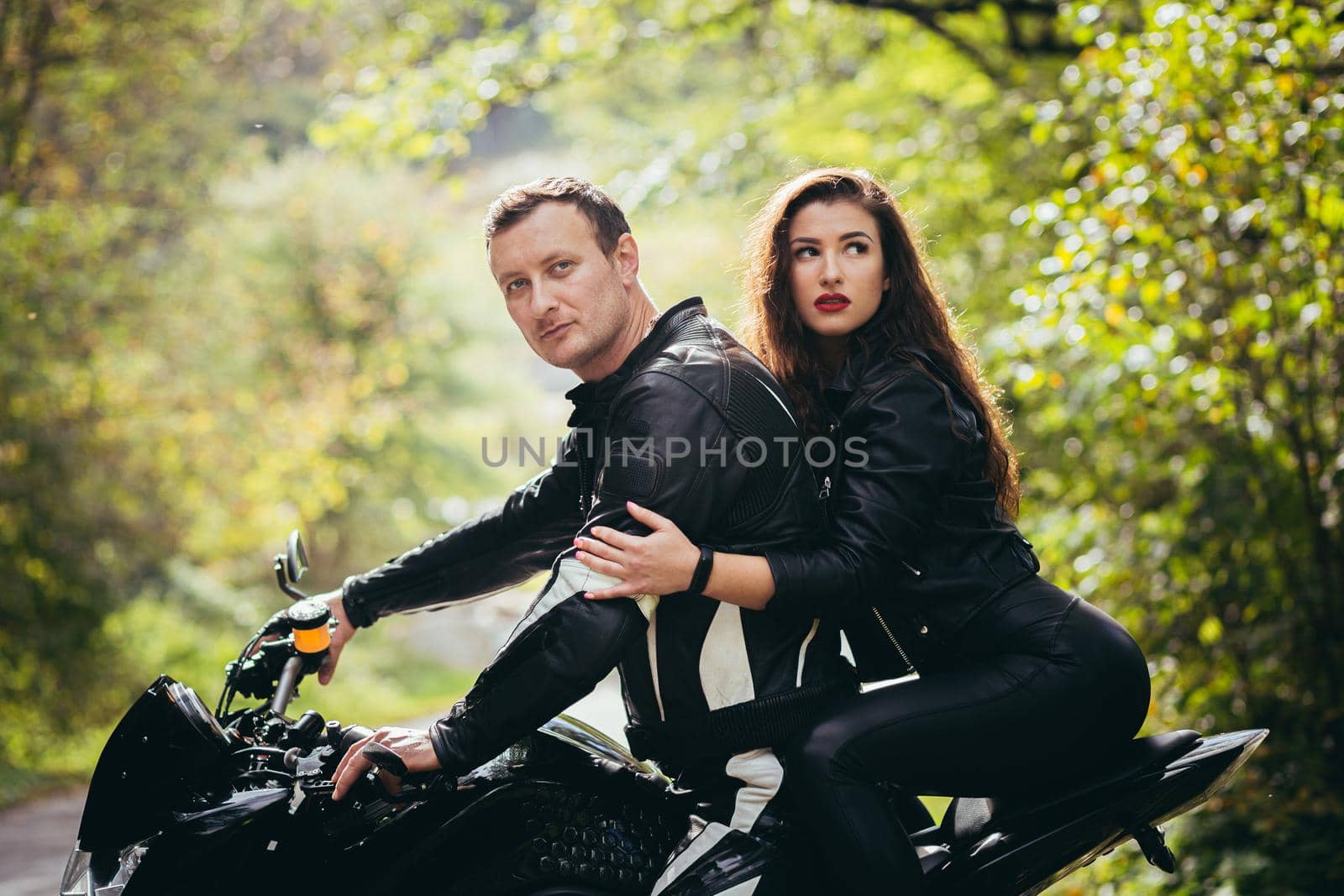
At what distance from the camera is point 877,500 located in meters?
2.11

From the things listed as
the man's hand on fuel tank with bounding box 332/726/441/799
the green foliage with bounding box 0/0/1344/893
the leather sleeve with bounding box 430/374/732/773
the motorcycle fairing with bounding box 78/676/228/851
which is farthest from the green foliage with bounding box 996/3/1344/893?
the motorcycle fairing with bounding box 78/676/228/851

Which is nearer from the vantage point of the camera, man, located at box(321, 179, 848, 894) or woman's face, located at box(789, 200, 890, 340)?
man, located at box(321, 179, 848, 894)

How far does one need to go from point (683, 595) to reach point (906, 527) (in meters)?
0.44

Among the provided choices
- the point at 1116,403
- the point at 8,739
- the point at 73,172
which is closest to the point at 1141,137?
the point at 1116,403

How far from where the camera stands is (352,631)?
2623mm

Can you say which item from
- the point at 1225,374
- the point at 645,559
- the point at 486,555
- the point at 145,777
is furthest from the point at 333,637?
the point at 1225,374

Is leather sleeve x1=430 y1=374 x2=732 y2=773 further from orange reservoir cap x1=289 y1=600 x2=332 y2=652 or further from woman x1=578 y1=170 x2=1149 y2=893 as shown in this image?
orange reservoir cap x1=289 y1=600 x2=332 y2=652

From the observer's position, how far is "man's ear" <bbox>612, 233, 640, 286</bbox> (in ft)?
7.69

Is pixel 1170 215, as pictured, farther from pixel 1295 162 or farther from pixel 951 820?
pixel 951 820

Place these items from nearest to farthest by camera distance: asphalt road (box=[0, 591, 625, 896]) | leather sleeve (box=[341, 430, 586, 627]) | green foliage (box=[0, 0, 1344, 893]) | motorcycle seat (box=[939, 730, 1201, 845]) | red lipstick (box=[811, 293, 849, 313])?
1. motorcycle seat (box=[939, 730, 1201, 845])
2. red lipstick (box=[811, 293, 849, 313])
3. leather sleeve (box=[341, 430, 586, 627])
4. green foliage (box=[0, 0, 1344, 893])
5. asphalt road (box=[0, 591, 625, 896])

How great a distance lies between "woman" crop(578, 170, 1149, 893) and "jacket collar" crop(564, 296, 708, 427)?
1.10 feet

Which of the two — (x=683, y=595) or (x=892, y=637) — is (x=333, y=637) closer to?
(x=683, y=595)

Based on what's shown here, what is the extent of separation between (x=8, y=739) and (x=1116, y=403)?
25.2 ft

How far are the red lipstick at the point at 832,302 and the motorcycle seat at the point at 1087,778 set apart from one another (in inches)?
41.0
